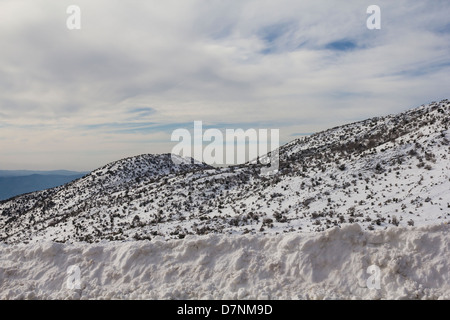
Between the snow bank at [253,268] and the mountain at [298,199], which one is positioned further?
the mountain at [298,199]

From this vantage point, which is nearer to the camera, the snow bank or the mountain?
the snow bank

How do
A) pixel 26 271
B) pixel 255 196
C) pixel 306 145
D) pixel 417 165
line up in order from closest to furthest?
pixel 26 271 < pixel 417 165 < pixel 255 196 < pixel 306 145

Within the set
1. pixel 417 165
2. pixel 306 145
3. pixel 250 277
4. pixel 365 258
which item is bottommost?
pixel 250 277

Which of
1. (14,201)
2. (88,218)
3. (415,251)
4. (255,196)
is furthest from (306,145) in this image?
(14,201)

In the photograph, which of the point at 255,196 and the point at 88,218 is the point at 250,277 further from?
the point at 88,218

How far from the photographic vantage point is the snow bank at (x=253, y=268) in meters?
7.44

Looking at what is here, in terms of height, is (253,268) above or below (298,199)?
below

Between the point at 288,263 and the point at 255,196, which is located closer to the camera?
the point at 288,263

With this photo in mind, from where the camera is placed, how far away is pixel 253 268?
27.1ft

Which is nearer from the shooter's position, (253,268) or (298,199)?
(253,268)

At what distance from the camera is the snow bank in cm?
744

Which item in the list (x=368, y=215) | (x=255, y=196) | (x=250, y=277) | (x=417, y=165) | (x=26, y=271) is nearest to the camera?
(x=250, y=277)
